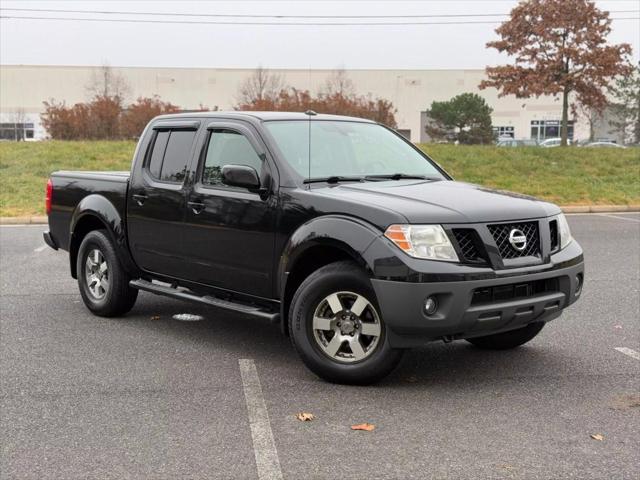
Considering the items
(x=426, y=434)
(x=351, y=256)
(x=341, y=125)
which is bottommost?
(x=426, y=434)

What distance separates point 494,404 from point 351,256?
48.7 inches

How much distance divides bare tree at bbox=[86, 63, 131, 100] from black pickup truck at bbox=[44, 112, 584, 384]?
57636 mm

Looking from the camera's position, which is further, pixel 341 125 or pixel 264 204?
pixel 341 125

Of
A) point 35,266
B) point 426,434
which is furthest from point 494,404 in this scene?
point 35,266

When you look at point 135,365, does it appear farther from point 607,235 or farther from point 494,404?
point 607,235

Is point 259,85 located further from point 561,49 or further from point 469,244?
point 469,244

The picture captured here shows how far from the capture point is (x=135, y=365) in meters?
5.36

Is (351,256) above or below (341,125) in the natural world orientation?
below

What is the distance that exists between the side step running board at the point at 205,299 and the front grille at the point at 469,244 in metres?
1.37

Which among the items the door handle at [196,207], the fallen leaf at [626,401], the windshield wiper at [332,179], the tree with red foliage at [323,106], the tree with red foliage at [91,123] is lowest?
the fallen leaf at [626,401]

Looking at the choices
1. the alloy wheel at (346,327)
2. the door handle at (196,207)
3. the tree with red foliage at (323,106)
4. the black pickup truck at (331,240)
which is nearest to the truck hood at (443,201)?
the black pickup truck at (331,240)

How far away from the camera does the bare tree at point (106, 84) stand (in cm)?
6266

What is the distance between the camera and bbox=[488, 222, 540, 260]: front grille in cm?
464

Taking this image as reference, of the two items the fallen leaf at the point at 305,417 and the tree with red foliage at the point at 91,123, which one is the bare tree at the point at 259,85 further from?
the fallen leaf at the point at 305,417
